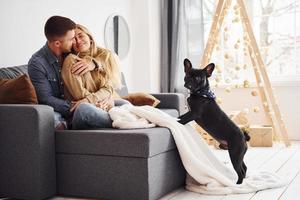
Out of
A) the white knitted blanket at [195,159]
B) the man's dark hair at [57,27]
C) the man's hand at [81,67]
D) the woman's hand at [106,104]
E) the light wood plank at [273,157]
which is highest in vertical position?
the man's dark hair at [57,27]

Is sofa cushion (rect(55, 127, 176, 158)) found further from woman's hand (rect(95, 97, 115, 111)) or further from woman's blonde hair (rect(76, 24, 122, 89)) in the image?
woman's blonde hair (rect(76, 24, 122, 89))

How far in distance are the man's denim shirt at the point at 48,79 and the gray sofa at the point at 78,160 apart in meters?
0.23

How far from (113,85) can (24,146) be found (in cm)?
90

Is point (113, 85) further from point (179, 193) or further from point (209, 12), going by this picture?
point (209, 12)

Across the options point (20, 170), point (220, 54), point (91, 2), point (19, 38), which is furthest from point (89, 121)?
point (220, 54)

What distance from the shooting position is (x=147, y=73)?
4.96 meters

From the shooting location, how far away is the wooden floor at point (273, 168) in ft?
7.81

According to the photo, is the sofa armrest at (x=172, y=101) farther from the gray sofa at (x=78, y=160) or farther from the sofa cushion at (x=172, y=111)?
the gray sofa at (x=78, y=160)

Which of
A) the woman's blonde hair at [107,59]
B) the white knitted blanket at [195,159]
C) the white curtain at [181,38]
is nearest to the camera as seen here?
the white knitted blanket at [195,159]

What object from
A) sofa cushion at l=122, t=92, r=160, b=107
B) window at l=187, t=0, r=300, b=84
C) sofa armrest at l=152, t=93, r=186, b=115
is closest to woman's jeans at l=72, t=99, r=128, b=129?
sofa cushion at l=122, t=92, r=160, b=107

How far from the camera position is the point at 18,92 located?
2500mm

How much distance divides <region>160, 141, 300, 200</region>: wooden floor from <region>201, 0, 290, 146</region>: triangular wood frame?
230mm

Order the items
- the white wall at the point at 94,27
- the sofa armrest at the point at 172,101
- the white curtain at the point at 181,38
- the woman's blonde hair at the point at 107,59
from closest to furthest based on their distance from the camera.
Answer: the woman's blonde hair at the point at 107,59 → the white wall at the point at 94,27 → the sofa armrest at the point at 172,101 → the white curtain at the point at 181,38

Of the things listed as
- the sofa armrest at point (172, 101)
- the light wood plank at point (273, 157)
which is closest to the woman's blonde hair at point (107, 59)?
the sofa armrest at point (172, 101)
